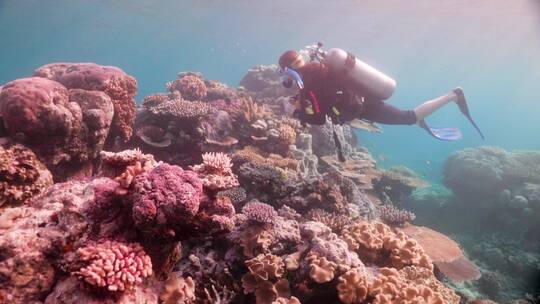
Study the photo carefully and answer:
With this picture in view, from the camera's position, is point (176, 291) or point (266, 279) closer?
point (176, 291)

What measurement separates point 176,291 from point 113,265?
37.4 inches

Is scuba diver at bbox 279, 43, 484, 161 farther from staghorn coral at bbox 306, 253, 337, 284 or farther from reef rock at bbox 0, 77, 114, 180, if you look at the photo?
reef rock at bbox 0, 77, 114, 180

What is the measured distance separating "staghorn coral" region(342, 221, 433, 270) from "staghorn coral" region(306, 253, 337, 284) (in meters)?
1.15

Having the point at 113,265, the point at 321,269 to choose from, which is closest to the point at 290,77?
the point at 321,269

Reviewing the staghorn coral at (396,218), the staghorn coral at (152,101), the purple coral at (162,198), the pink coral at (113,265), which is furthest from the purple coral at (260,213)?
the staghorn coral at (152,101)

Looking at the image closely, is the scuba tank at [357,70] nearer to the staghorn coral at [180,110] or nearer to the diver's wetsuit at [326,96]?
the diver's wetsuit at [326,96]

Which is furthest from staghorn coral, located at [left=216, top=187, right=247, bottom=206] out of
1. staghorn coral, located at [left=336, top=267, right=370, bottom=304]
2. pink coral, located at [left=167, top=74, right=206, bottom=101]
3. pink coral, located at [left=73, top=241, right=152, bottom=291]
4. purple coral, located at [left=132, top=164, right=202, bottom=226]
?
pink coral, located at [left=167, top=74, right=206, bottom=101]

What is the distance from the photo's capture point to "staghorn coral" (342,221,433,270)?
5.09 metres

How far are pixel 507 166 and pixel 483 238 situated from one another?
6.59 meters

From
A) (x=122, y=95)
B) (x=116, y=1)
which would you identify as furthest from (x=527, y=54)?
(x=122, y=95)

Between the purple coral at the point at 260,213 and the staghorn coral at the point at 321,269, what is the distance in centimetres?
95

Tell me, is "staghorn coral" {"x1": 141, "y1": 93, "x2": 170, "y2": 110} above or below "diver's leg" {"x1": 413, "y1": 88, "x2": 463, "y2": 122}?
above

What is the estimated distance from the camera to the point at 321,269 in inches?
157

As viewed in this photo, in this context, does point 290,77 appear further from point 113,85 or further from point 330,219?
point 113,85
